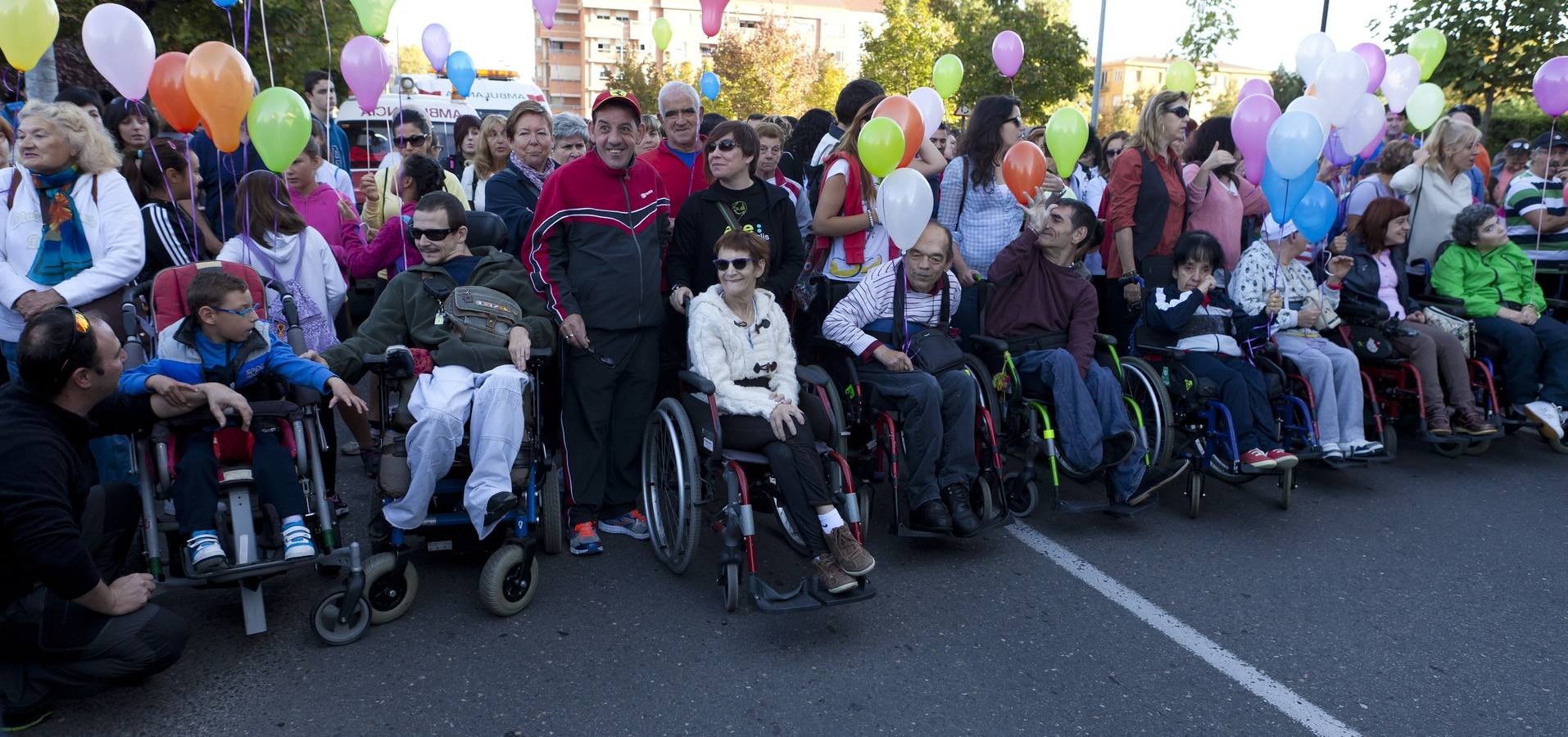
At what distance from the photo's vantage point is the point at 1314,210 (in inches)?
210

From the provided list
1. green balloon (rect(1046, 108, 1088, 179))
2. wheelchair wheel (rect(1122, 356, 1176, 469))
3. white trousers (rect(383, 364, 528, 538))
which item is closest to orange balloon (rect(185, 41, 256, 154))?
white trousers (rect(383, 364, 528, 538))

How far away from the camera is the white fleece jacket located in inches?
155

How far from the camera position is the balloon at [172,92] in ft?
14.7

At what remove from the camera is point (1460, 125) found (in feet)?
22.1

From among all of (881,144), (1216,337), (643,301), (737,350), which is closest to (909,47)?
(1216,337)

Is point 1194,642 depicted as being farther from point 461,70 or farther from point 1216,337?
point 461,70

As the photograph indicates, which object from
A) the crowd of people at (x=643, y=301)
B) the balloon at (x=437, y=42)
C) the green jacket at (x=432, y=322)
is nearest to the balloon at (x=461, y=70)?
the balloon at (x=437, y=42)

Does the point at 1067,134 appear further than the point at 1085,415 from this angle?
Yes

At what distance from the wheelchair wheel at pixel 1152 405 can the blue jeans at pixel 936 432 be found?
3.11ft

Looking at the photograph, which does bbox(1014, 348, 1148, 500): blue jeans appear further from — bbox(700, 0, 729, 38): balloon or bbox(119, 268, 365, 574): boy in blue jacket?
bbox(700, 0, 729, 38): balloon

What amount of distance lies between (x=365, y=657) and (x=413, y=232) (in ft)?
5.66

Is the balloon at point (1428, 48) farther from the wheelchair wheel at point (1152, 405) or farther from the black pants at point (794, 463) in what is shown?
the black pants at point (794, 463)

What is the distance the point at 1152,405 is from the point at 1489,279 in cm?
323

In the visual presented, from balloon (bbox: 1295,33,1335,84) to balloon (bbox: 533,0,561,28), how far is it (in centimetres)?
533
